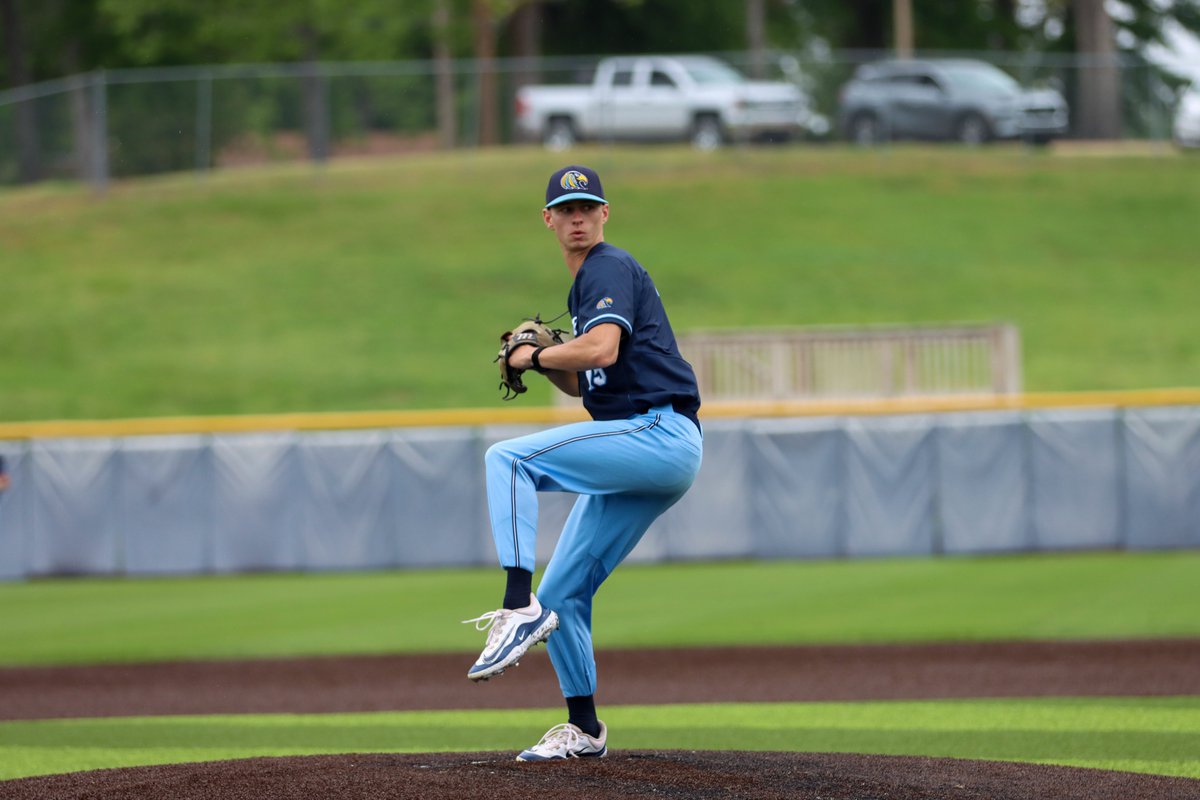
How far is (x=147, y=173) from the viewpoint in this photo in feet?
97.1

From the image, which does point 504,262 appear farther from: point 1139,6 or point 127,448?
point 1139,6

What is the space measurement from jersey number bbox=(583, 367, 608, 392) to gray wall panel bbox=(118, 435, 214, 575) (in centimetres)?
1317

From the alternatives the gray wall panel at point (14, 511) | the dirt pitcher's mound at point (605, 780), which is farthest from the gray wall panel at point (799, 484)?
the dirt pitcher's mound at point (605, 780)

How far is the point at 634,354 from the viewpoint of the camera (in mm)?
5461

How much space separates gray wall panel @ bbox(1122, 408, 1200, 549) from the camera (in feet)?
56.5

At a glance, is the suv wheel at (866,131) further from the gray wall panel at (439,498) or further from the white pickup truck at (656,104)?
the gray wall panel at (439,498)

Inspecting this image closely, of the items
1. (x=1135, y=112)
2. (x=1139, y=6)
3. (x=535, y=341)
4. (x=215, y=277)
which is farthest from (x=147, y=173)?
(x=1139, y=6)

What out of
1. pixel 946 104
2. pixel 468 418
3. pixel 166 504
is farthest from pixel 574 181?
pixel 946 104

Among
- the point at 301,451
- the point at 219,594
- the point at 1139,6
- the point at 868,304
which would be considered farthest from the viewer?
the point at 1139,6

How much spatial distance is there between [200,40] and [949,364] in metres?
28.0

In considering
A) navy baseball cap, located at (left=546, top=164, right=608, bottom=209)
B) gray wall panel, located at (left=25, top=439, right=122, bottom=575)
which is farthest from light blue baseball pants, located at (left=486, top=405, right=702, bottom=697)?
gray wall panel, located at (left=25, top=439, right=122, bottom=575)

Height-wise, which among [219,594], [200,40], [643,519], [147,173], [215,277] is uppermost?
[200,40]

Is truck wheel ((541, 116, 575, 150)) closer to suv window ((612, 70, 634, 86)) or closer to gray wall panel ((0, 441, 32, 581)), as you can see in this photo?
suv window ((612, 70, 634, 86))

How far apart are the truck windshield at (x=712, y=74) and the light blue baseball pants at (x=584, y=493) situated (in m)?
24.9
